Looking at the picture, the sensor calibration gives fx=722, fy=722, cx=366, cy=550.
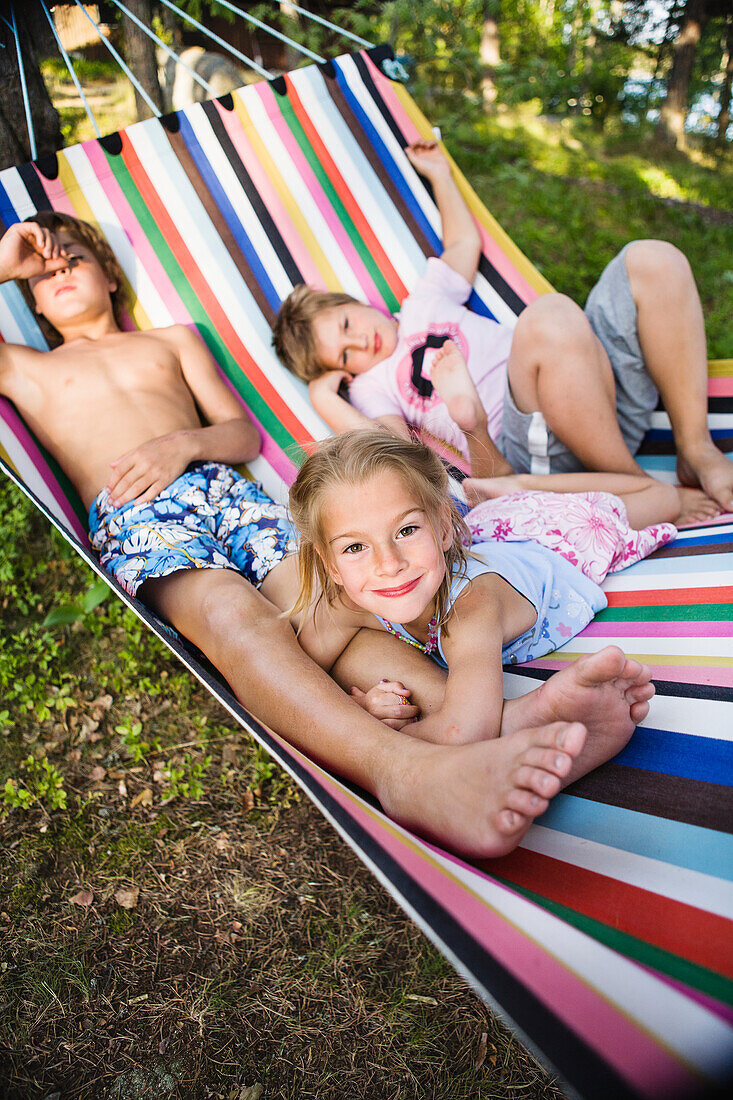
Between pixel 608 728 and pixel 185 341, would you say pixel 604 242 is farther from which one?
pixel 608 728

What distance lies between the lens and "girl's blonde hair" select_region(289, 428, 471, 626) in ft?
4.18

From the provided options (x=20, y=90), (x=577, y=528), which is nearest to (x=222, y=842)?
(x=577, y=528)

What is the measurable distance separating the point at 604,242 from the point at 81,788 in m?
4.17

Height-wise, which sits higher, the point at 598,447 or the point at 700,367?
the point at 700,367

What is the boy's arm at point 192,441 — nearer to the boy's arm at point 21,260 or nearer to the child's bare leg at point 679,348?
the boy's arm at point 21,260

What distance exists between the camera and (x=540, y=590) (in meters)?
1.48

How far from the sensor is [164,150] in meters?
2.49

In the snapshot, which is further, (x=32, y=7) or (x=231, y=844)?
(x=32, y=7)

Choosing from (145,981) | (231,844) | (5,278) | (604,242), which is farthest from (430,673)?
(604,242)

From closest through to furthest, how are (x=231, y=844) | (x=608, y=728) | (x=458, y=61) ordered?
(x=608, y=728) → (x=231, y=844) → (x=458, y=61)

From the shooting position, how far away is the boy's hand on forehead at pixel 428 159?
2.62 metres

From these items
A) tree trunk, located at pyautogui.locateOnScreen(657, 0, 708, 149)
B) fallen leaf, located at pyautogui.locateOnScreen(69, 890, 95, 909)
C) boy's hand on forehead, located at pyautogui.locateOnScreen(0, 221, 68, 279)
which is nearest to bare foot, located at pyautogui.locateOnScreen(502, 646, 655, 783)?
fallen leaf, located at pyautogui.locateOnScreen(69, 890, 95, 909)

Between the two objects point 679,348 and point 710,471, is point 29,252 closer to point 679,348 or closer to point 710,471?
point 679,348

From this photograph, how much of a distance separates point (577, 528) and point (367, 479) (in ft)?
2.05
